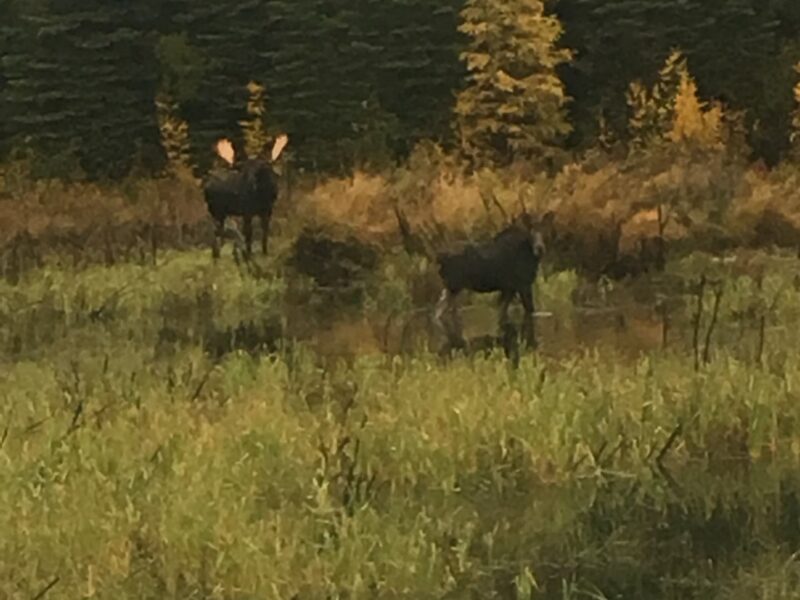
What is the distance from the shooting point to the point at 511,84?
16234 millimetres

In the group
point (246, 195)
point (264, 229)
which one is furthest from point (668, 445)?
point (246, 195)

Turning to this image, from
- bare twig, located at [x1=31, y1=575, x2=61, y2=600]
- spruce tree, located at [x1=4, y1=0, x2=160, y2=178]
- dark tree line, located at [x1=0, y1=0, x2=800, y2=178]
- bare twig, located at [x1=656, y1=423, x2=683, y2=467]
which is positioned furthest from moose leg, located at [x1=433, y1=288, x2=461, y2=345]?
spruce tree, located at [x1=4, y1=0, x2=160, y2=178]

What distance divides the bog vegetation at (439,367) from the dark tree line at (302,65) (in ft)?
0.93

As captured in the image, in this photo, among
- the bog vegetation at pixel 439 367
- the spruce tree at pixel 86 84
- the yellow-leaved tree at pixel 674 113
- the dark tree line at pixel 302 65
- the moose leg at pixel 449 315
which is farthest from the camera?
the spruce tree at pixel 86 84

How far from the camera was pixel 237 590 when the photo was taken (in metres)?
3.29

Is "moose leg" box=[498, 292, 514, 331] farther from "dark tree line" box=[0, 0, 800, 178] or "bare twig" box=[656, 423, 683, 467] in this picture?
"dark tree line" box=[0, 0, 800, 178]

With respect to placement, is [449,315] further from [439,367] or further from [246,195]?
[246,195]

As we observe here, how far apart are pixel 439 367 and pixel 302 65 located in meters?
13.3

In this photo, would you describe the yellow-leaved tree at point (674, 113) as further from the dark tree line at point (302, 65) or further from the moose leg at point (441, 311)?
the moose leg at point (441, 311)

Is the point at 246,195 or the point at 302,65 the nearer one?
the point at 246,195

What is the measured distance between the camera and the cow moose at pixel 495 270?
656cm

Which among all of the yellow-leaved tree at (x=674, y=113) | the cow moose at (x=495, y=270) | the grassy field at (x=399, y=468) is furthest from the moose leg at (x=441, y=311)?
the yellow-leaved tree at (x=674, y=113)

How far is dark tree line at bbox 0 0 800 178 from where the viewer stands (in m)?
17.4

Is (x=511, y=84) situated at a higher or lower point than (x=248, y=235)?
higher
